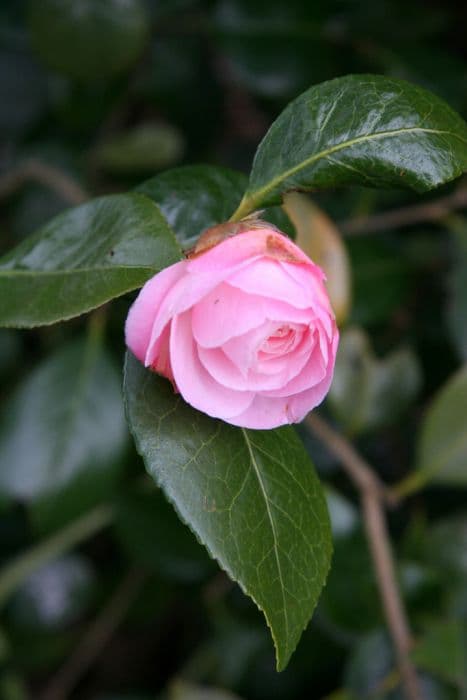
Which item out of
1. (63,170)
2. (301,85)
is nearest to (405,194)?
(301,85)

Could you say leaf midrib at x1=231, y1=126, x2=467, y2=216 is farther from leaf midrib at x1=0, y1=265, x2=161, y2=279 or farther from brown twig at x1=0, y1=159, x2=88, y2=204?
brown twig at x1=0, y1=159, x2=88, y2=204

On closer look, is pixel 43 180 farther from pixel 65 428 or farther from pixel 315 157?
pixel 315 157

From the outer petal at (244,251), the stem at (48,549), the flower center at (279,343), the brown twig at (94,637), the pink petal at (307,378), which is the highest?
the outer petal at (244,251)

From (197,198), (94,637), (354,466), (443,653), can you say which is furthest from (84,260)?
(94,637)

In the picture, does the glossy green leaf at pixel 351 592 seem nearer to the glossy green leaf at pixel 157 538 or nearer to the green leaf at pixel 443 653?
the green leaf at pixel 443 653

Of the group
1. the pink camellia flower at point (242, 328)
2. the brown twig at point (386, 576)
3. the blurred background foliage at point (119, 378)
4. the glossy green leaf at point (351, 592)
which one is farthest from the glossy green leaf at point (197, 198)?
the glossy green leaf at point (351, 592)

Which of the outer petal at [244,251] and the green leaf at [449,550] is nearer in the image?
the outer petal at [244,251]
